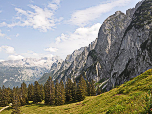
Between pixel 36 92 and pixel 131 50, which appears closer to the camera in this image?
pixel 36 92

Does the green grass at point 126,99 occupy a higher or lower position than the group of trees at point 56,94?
higher

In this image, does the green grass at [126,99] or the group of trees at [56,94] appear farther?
the group of trees at [56,94]

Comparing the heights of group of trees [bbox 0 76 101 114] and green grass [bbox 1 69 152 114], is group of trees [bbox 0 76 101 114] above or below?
below

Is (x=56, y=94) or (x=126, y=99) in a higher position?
(x=126, y=99)

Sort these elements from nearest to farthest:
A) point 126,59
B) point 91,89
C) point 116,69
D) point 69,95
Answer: point 69,95
point 91,89
point 126,59
point 116,69

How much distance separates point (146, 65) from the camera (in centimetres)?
14488

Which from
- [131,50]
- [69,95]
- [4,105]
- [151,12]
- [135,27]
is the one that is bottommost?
A: [4,105]

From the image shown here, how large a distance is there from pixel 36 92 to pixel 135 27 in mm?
186918

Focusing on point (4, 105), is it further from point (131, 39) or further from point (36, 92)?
point (131, 39)

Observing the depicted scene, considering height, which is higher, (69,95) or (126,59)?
(126,59)

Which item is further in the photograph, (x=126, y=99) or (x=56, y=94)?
(x=56, y=94)

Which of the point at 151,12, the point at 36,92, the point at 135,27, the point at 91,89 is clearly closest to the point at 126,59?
the point at 135,27

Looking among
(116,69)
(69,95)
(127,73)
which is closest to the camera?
(69,95)

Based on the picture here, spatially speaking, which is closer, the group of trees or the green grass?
the green grass
